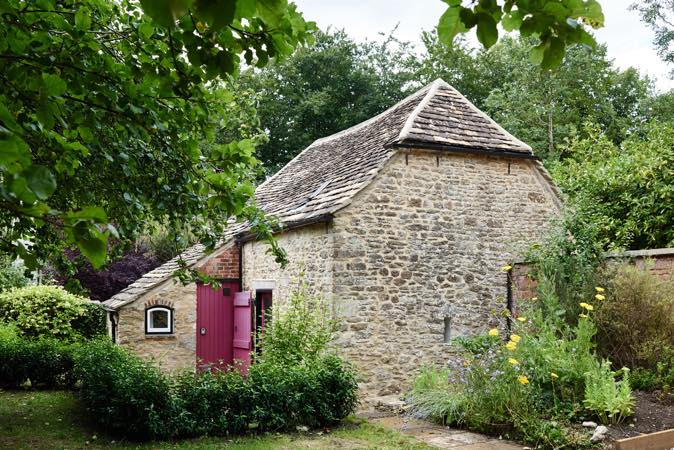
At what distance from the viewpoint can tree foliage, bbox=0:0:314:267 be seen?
1.79 metres

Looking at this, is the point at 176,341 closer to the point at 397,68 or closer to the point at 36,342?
the point at 36,342

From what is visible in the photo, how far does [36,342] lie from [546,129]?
20478mm

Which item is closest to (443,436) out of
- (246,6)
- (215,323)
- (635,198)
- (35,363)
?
(635,198)

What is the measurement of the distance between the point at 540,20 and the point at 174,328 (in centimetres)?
1249

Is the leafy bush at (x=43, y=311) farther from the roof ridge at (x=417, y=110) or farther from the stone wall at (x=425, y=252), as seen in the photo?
the roof ridge at (x=417, y=110)

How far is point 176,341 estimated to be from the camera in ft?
44.4

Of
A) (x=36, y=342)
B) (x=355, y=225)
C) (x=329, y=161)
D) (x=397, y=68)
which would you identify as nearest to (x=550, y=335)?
(x=355, y=225)

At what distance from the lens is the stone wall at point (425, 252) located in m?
10.5

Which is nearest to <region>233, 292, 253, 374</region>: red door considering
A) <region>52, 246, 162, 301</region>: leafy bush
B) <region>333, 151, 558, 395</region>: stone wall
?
<region>333, 151, 558, 395</region>: stone wall

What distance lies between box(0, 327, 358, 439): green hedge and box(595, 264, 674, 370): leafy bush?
3985mm

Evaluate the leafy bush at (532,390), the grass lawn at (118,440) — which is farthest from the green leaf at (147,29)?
the leafy bush at (532,390)

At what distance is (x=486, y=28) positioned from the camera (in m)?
2.14

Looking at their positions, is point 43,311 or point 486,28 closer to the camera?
point 486,28

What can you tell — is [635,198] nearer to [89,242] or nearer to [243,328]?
[243,328]
